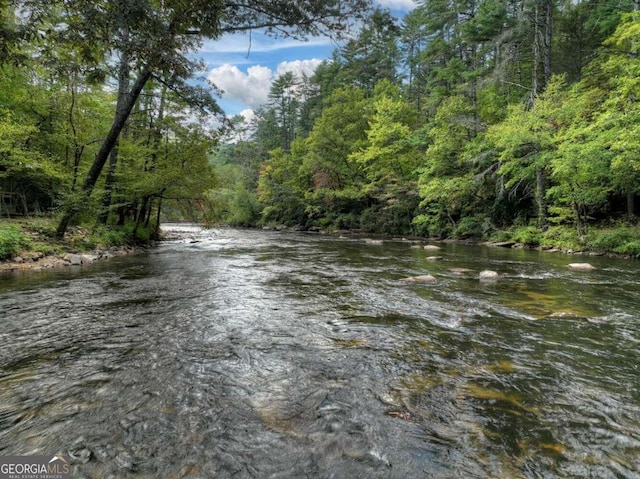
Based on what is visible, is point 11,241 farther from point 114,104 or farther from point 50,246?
point 114,104

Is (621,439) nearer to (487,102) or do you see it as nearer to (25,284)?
(25,284)

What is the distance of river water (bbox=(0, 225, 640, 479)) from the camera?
7.32 feet

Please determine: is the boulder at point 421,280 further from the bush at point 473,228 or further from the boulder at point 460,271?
the bush at point 473,228

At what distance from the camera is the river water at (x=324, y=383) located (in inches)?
87.9

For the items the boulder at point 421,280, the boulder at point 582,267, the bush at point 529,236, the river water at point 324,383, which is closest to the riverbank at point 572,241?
the bush at point 529,236

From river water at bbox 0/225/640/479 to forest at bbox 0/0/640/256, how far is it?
3654 millimetres

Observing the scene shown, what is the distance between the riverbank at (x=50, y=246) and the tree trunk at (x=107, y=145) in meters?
0.62

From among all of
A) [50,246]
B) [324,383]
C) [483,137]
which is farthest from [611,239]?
[50,246]

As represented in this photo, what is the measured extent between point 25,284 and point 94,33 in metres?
6.05

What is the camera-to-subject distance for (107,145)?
10.7 meters

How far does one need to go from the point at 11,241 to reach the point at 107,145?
3.85 m

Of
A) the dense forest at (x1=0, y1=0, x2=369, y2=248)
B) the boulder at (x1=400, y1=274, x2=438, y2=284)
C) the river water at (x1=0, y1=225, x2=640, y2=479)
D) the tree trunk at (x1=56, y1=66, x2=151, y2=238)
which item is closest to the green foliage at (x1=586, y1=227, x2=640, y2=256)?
the river water at (x1=0, y1=225, x2=640, y2=479)

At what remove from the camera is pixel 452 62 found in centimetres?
2752

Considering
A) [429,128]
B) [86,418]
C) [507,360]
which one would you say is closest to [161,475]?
[86,418]
